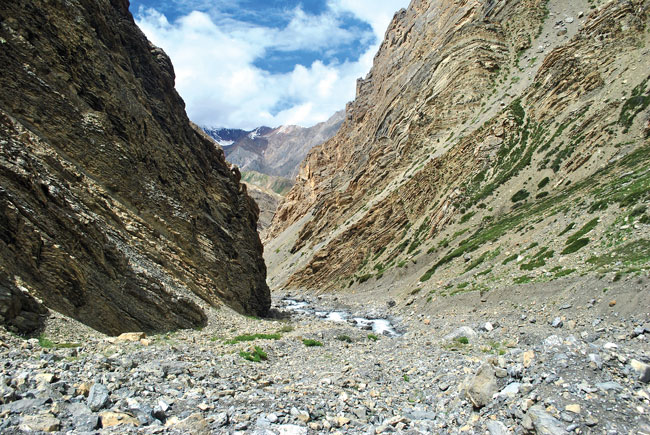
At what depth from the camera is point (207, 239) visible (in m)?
33.0

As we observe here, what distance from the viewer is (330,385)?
13562 mm

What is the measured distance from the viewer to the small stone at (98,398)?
28.8 feet

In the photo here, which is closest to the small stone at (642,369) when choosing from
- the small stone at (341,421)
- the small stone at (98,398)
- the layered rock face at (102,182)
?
the small stone at (341,421)

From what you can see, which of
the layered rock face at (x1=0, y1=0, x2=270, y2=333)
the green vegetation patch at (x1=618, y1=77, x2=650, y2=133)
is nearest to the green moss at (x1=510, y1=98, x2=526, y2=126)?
the green vegetation patch at (x1=618, y1=77, x2=650, y2=133)

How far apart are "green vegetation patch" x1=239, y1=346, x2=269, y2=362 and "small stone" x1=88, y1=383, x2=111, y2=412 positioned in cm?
837

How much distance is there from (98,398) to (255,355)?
9.89 m

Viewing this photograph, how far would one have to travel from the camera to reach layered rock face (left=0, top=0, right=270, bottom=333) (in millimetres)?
16734

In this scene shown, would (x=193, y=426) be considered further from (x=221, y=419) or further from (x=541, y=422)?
(x=541, y=422)

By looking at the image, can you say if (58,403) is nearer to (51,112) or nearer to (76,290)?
(76,290)

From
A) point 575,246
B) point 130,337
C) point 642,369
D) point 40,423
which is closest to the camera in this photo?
point 40,423

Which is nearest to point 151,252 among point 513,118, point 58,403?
point 58,403

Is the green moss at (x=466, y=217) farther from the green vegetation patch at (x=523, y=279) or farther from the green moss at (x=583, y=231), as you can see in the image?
the green vegetation patch at (x=523, y=279)

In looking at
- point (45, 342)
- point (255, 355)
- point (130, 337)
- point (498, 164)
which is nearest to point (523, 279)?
point (255, 355)

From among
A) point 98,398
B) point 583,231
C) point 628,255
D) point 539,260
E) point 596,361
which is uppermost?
point 98,398
